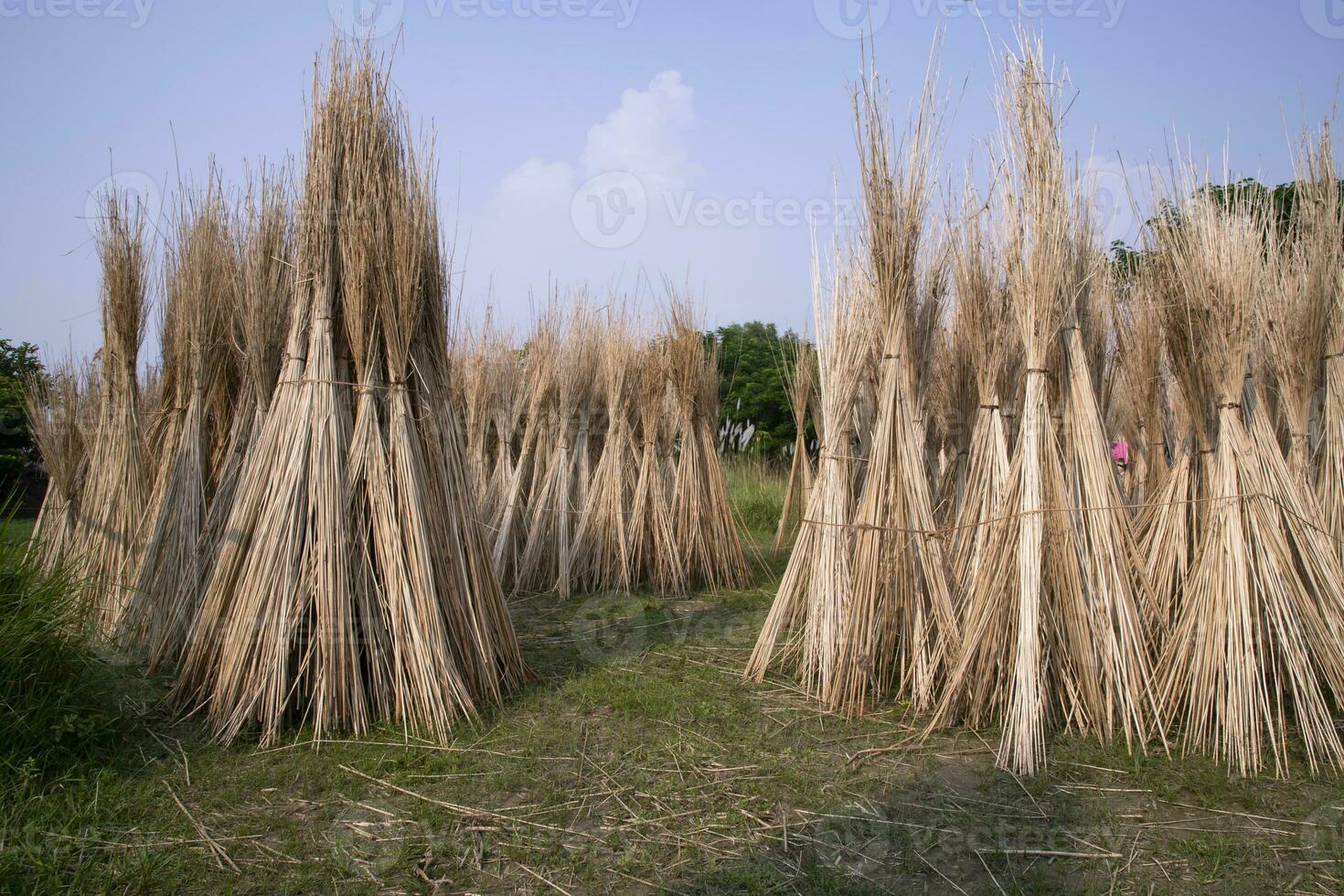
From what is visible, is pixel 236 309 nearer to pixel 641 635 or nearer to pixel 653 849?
pixel 641 635

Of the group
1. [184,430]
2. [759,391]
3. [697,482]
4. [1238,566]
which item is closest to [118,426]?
[184,430]

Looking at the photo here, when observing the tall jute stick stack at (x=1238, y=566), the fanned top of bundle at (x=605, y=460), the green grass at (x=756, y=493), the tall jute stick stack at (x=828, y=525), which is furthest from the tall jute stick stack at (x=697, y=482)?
the tall jute stick stack at (x=1238, y=566)

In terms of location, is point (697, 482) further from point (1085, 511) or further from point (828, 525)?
point (1085, 511)

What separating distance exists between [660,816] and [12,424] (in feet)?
33.5

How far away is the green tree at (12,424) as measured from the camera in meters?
8.88

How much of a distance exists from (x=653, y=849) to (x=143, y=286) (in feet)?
13.8

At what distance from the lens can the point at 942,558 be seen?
341 cm

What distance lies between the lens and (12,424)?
30.6 feet

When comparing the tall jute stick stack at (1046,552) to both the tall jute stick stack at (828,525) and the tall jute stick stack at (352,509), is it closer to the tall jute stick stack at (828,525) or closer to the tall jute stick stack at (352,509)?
the tall jute stick stack at (828,525)

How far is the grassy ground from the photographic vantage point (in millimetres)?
2156

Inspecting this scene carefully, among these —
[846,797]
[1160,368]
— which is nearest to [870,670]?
[846,797]

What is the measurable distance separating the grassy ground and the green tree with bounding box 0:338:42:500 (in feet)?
23.3

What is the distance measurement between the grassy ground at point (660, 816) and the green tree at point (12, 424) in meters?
7.10

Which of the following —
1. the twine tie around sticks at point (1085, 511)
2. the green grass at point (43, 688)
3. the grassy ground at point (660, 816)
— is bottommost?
the grassy ground at point (660, 816)
